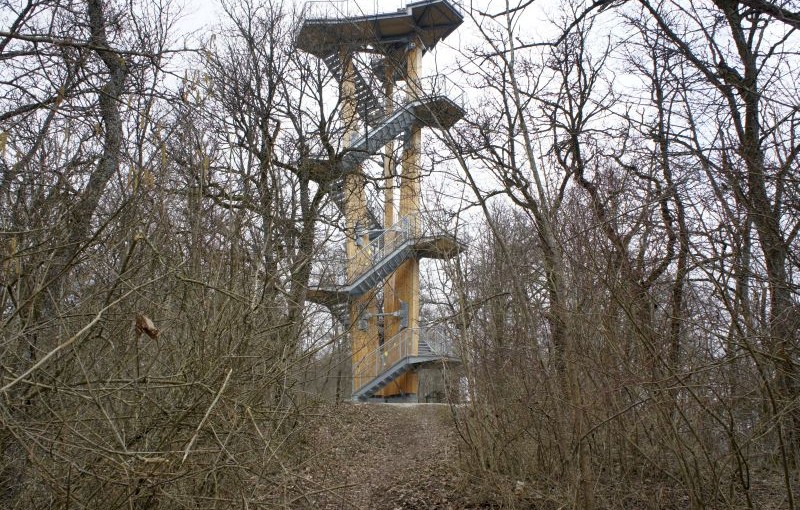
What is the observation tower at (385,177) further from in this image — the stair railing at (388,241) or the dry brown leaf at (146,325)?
the dry brown leaf at (146,325)

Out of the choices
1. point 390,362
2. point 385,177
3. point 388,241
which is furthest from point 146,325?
point 390,362

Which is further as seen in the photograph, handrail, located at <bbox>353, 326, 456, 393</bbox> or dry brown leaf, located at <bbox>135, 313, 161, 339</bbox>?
handrail, located at <bbox>353, 326, 456, 393</bbox>

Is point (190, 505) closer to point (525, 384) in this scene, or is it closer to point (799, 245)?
point (525, 384)

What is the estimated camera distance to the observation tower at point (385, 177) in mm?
8289

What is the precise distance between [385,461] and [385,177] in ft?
23.7

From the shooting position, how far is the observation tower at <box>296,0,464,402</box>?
8.29m

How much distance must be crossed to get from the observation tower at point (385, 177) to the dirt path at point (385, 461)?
4.56 ft

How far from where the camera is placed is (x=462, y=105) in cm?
815

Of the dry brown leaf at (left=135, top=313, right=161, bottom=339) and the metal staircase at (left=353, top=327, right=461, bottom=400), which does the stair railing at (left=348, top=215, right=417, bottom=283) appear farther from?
the dry brown leaf at (left=135, top=313, right=161, bottom=339)

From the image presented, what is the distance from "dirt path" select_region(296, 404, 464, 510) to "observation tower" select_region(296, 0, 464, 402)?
1.39 metres

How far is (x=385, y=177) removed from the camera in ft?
53.2

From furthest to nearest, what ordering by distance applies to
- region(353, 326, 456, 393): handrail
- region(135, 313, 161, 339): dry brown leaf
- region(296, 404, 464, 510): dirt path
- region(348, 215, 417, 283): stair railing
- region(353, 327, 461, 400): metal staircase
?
1. region(353, 326, 456, 393): handrail
2. region(353, 327, 461, 400): metal staircase
3. region(348, 215, 417, 283): stair railing
4. region(296, 404, 464, 510): dirt path
5. region(135, 313, 161, 339): dry brown leaf

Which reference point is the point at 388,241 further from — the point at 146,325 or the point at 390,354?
the point at 146,325

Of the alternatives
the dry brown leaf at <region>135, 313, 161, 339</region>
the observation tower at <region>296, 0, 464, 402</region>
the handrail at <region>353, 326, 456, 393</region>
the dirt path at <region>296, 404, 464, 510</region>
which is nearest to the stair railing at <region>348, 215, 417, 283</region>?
the observation tower at <region>296, 0, 464, 402</region>
